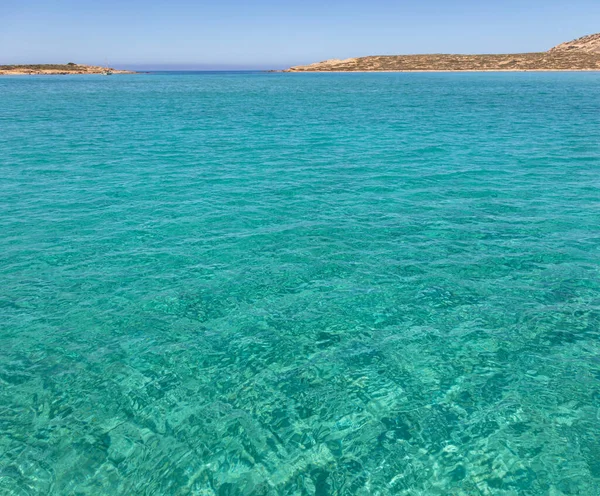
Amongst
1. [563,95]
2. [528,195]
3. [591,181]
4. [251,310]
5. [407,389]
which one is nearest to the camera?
[407,389]

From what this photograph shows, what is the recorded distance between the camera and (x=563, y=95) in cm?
7381

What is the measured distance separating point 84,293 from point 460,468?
1182 centimetres

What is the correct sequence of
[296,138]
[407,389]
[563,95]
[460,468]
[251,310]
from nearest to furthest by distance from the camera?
[460,468], [407,389], [251,310], [296,138], [563,95]

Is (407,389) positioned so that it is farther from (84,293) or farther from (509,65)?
(509,65)

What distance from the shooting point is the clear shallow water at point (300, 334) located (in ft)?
26.3

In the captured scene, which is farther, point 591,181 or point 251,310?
point 591,181

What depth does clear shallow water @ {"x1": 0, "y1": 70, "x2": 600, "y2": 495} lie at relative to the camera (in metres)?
8.02

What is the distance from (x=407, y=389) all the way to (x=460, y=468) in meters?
2.09

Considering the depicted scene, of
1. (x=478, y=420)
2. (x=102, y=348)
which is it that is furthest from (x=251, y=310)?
(x=478, y=420)

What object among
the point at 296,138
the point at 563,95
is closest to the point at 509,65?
the point at 563,95

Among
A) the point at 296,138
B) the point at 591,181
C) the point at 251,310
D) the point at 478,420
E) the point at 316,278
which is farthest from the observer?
the point at 296,138

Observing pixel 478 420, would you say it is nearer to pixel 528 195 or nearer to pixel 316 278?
pixel 316 278

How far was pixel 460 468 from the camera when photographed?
7.88 metres

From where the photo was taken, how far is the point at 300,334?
1159 cm
